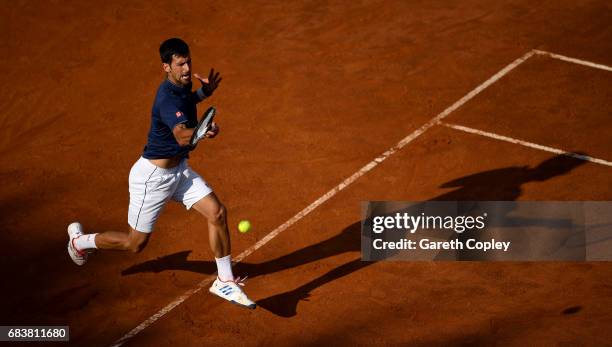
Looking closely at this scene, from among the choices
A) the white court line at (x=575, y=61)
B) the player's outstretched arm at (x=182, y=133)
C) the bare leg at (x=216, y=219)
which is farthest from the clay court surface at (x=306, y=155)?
the player's outstretched arm at (x=182, y=133)

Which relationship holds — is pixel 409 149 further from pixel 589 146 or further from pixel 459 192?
pixel 589 146

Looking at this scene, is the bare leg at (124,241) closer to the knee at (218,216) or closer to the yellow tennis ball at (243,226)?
the knee at (218,216)

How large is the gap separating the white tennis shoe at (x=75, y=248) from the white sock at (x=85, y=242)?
6 centimetres

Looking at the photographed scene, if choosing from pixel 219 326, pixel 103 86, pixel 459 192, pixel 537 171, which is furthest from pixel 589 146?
pixel 103 86

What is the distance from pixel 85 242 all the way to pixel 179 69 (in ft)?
8.35

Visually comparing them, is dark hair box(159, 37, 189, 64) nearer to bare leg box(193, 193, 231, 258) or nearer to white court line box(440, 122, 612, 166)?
bare leg box(193, 193, 231, 258)

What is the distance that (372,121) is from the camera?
1354 centimetres

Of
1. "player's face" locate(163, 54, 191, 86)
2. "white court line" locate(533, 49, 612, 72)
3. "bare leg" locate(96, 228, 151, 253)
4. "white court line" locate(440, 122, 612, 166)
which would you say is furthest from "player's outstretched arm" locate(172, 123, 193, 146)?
"white court line" locate(533, 49, 612, 72)

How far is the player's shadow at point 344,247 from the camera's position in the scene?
10.6 metres

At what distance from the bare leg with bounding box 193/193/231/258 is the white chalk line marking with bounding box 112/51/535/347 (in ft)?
2.87

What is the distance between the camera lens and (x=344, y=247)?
1126cm
